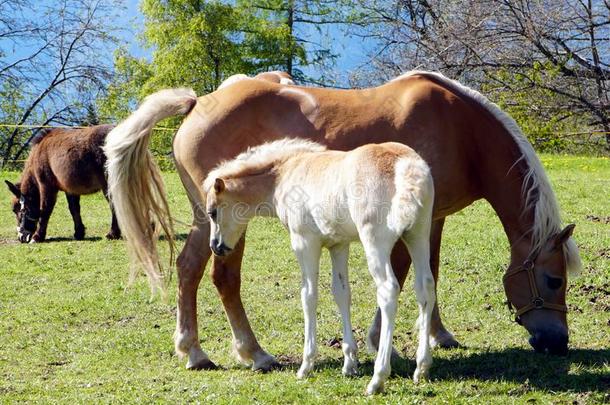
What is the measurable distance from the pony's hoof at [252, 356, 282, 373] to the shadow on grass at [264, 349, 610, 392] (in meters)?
0.06

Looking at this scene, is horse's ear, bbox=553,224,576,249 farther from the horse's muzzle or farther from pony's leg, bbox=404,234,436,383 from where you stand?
pony's leg, bbox=404,234,436,383

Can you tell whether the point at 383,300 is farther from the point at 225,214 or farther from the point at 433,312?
the point at 433,312

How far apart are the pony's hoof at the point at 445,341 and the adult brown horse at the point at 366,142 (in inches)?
0.4

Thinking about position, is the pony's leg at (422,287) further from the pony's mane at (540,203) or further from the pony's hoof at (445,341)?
the pony's hoof at (445,341)

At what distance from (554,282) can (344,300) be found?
1482mm

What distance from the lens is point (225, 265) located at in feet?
20.4

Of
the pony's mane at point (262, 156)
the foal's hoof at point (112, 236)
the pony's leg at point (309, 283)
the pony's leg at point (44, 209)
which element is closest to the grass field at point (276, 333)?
the pony's leg at point (309, 283)

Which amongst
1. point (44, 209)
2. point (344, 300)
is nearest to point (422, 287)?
point (344, 300)

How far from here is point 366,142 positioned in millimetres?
6012

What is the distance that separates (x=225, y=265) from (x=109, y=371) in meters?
1.18

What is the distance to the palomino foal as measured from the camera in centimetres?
483

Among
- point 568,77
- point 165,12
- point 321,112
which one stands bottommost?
point 321,112

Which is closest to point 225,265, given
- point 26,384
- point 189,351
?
point 189,351

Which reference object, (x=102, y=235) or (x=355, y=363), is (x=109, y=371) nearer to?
(x=355, y=363)
